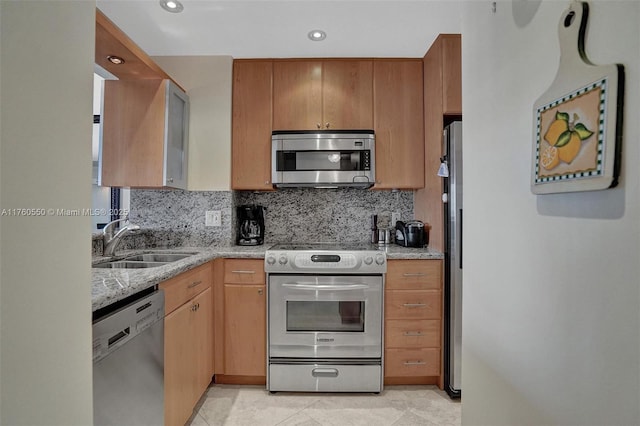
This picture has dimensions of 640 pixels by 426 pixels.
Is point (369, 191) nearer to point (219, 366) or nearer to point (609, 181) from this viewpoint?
point (219, 366)

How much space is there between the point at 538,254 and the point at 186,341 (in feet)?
5.61

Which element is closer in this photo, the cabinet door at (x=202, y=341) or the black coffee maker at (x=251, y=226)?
the cabinet door at (x=202, y=341)

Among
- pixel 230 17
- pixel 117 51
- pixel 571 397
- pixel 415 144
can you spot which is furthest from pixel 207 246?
pixel 571 397

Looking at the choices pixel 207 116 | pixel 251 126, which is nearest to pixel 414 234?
pixel 251 126

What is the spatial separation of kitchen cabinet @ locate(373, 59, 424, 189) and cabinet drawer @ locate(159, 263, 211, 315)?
1.46 metres

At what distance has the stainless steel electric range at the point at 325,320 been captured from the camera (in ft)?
6.92

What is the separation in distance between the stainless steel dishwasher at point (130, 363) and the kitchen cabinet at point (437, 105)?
179 centimetres

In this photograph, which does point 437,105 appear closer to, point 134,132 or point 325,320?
point 325,320

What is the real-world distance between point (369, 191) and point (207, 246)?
57.6 inches

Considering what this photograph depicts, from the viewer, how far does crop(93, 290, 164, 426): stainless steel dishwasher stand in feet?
3.43

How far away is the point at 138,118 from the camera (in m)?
2.13

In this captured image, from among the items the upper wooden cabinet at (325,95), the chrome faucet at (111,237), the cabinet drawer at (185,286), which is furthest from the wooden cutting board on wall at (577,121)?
the chrome faucet at (111,237)

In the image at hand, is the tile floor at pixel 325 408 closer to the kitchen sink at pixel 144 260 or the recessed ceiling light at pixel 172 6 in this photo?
the kitchen sink at pixel 144 260

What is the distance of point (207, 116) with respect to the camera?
253cm
